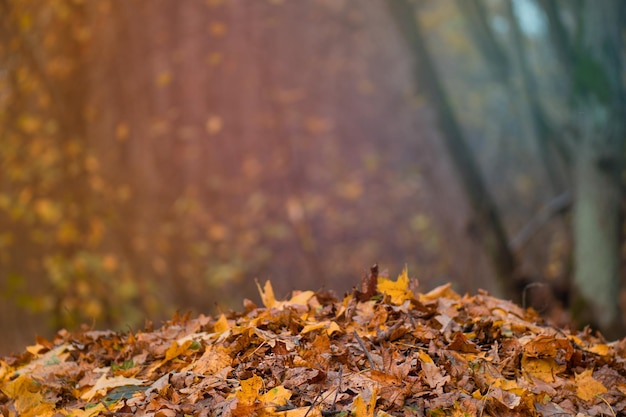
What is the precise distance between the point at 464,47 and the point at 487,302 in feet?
37.0

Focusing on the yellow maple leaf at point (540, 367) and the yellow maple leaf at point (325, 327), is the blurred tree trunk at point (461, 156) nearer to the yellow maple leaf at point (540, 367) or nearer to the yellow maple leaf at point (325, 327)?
the yellow maple leaf at point (540, 367)

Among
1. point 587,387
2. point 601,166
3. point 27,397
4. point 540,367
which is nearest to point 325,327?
point 540,367

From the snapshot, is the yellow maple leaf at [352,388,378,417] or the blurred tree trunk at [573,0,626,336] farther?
the blurred tree trunk at [573,0,626,336]

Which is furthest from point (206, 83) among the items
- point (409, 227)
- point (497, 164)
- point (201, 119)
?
point (497, 164)

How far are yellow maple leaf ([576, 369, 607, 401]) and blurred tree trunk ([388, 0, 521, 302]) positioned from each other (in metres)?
3.38

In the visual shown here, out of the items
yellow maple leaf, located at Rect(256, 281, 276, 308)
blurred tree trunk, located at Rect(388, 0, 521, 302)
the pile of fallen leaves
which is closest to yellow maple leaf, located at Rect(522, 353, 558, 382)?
the pile of fallen leaves

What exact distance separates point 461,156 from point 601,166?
3.68 ft

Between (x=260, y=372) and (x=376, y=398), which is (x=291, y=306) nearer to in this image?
(x=260, y=372)

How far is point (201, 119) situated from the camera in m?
8.80

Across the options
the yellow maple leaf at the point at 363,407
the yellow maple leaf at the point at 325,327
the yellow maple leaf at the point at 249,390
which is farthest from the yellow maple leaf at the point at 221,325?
the yellow maple leaf at the point at 363,407

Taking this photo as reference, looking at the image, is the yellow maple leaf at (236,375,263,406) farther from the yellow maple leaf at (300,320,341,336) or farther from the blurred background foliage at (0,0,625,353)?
the blurred background foliage at (0,0,625,353)

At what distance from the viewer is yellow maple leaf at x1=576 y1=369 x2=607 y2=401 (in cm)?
236

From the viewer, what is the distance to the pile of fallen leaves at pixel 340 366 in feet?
6.91

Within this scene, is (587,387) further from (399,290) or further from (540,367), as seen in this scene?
(399,290)
